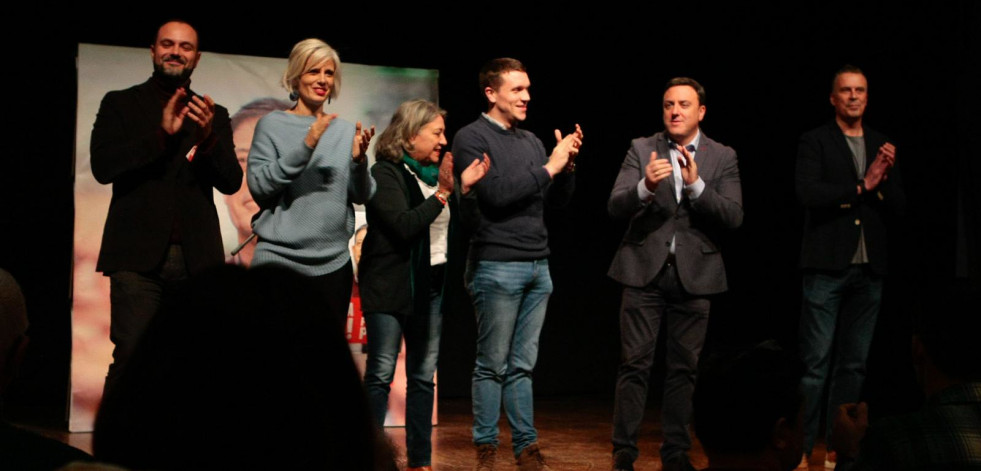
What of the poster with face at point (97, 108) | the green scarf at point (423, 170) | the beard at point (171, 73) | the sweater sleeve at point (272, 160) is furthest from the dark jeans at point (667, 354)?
the beard at point (171, 73)

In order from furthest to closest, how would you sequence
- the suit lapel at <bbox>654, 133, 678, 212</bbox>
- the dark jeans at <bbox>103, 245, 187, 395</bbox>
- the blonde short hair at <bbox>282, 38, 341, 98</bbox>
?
the suit lapel at <bbox>654, 133, 678, 212</bbox>
the blonde short hair at <bbox>282, 38, 341, 98</bbox>
the dark jeans at <bbox>103, 245, 187, 395</bbox>

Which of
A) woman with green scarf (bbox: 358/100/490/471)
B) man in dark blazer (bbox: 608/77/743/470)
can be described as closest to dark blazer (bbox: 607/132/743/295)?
man in dark blazer (bbox: 608/77/743/470)

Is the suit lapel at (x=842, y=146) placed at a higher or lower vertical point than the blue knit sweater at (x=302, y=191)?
higher

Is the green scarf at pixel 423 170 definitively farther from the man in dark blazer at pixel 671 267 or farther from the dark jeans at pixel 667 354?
the dark jeans at pixel 667 354

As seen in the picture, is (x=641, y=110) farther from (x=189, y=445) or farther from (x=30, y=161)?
(x=189, y=445)

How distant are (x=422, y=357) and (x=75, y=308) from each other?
1.90 m

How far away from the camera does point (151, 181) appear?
2.99 meters

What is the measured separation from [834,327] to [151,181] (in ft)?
8.50

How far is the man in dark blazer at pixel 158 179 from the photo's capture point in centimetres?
290

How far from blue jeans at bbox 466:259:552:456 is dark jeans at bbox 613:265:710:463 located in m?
0.33

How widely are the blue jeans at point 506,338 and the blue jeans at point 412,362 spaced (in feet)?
0.58

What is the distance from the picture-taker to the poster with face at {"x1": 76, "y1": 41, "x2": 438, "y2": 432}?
14.7 ft

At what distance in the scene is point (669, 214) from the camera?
12.3ft

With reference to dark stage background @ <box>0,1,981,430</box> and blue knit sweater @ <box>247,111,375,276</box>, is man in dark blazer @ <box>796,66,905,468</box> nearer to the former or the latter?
dark stage background @ <box>0,1,981,430</box>
